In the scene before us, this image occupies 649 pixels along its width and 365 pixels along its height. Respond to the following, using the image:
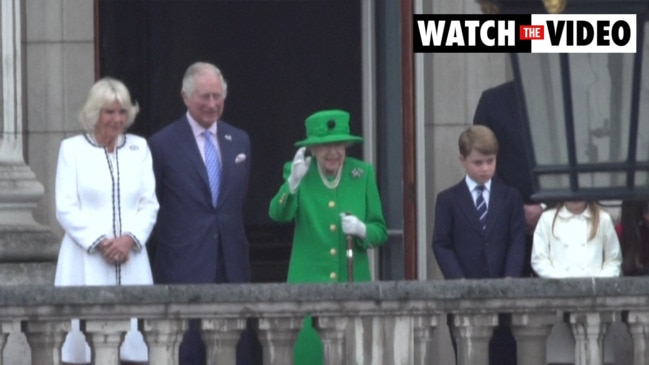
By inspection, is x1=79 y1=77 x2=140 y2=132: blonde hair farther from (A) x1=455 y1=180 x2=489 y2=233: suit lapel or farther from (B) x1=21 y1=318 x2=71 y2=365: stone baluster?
(A) x1=455 y1=180 x2=489 y2=233: suit lapel

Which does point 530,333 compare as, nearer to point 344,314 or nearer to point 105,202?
point 344,314

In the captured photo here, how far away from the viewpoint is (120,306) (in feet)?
35.1

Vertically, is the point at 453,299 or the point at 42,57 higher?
the point at 42,57

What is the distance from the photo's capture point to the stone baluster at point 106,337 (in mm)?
10750

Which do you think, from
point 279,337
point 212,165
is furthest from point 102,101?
point 279,337

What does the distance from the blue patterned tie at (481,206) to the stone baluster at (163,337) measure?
6.00 feet

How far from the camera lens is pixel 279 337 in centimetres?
1082

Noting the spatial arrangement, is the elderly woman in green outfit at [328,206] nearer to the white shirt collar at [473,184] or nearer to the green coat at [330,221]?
the green coat at [330,221]

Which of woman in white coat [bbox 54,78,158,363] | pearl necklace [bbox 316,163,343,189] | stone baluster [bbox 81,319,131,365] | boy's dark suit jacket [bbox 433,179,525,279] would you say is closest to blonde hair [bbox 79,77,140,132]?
woman in white coat [bbox 54,78,158,363]

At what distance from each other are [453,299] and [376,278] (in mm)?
3526

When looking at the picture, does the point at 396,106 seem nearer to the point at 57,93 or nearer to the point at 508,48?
the point at 57,93

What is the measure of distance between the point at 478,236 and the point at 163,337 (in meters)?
1.86

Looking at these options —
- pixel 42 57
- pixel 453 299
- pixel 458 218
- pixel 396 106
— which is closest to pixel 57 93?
pixel 42 57

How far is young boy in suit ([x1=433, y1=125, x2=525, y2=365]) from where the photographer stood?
1188cm
